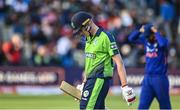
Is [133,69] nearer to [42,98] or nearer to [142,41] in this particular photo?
[42,98]

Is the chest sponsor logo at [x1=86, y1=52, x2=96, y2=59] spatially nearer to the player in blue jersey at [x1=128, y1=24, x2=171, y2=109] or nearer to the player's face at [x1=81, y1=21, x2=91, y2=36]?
the player's face at [x1=81, y1=21, x2=91, y2=36]

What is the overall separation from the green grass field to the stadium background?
0.10 meters

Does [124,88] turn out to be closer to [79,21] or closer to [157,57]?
[79,21]

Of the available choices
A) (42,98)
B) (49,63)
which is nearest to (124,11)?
(49,63)

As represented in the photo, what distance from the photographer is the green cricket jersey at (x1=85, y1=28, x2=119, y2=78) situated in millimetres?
9609

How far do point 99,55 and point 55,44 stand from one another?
14821 mm

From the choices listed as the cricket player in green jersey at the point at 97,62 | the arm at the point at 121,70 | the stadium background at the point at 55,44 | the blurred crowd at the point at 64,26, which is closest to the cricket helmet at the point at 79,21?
the cricket player in green jersey at the point at 97,62

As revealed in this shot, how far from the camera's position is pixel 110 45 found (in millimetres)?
9562

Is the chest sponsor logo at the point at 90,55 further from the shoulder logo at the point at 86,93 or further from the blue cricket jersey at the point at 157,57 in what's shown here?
the blue cricket jersey at the point at 157,57

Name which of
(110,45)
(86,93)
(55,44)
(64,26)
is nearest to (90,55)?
(110,45)

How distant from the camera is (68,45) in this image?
24.1 m

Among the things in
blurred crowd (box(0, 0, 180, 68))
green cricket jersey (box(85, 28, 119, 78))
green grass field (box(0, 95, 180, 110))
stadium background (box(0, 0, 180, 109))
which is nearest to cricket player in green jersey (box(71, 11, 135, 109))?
green cricket jersey (box(85, 28, 119, 78))

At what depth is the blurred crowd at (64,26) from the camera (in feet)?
78.2

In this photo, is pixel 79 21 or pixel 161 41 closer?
pixel 79 21
